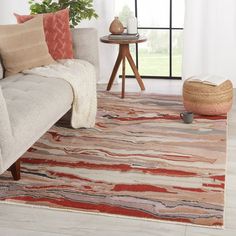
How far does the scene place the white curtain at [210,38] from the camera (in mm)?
4699

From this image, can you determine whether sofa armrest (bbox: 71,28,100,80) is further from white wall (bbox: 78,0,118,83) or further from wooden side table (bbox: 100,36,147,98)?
white wall (bbox: 78,0,118,83)

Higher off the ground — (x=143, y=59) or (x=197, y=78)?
(x=197, y=78)

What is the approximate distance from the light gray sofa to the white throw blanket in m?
0.07

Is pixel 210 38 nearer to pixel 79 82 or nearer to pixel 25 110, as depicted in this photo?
pixel 79 82

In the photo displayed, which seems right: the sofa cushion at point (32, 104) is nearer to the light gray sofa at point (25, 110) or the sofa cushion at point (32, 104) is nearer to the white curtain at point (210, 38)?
the light gray sofa at point (25, 110)

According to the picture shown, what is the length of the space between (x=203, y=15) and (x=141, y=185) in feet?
8.10

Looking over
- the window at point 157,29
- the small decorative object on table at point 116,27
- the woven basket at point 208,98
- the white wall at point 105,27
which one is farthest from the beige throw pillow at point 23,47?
the window at point 157,29

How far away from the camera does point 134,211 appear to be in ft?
8.38

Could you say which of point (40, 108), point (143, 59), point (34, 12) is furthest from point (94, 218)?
point (143, 59)

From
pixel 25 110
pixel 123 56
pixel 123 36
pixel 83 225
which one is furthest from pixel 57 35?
pixel 83 225

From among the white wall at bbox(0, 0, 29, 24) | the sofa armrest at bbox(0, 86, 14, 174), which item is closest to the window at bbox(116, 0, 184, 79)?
the white wall at bbox(0, 0, 29, 24)

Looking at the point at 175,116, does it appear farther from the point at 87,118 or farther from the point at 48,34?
the point at 48,34

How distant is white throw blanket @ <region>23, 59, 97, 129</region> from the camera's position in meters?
3.49

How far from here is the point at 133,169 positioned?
3039mm
